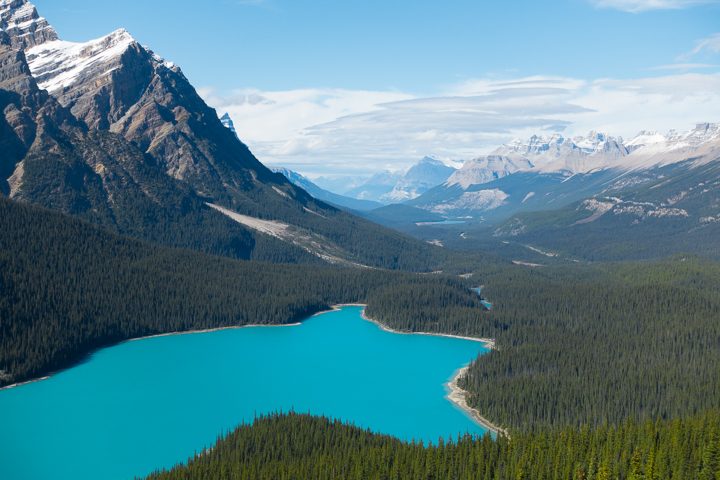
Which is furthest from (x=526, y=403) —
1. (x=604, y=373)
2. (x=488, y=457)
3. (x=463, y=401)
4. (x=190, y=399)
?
(x=190, y=399)

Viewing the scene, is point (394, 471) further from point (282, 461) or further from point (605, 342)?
point (605, 342)

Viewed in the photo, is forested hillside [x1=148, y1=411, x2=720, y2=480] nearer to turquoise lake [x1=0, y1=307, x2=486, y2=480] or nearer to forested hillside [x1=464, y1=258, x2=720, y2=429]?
turquoise lake [x1=0, y1=307, x2=486, y2=480]

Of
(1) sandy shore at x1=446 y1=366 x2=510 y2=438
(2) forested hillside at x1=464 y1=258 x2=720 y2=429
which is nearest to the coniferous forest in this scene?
(2) forested hillside at x1=464 y1=258 x2=720 y2=429

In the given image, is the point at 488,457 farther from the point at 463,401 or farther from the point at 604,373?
the point at 604,373

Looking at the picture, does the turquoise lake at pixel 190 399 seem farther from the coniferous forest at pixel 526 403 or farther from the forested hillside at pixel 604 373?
the forested hillside at pixel 604 373

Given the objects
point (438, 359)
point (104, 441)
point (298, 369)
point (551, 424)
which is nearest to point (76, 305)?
point (298, 369)

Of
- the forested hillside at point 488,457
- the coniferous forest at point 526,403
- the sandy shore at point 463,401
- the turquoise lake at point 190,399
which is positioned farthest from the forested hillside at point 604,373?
the forested hillside at point 488,457
